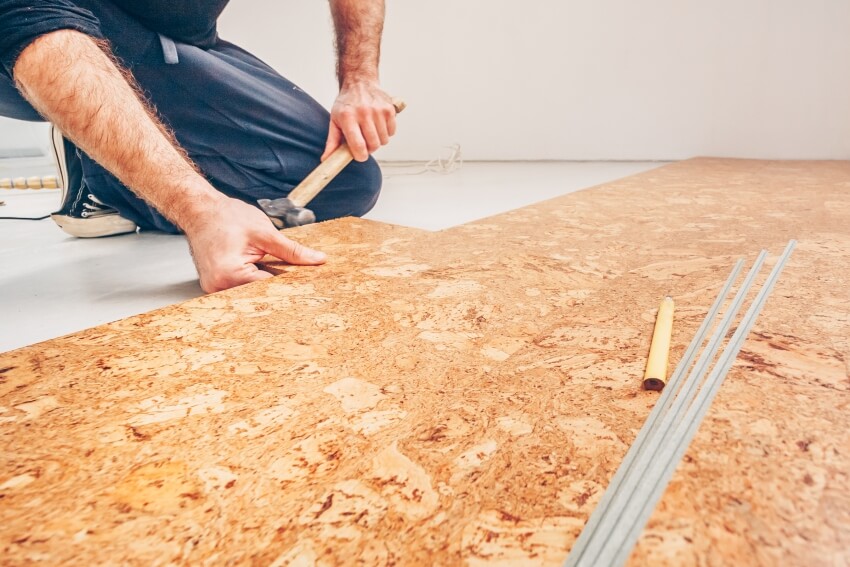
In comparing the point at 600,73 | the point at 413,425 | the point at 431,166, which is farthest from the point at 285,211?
the point at 600,73

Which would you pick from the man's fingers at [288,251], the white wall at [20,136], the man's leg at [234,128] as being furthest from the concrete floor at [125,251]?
the white wall at [20,136]

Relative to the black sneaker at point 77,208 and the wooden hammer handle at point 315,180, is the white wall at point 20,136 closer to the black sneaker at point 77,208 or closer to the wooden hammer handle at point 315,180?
the black sneaker at point 77,208

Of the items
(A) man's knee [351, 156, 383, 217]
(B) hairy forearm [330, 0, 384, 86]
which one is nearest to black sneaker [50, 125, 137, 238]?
(A) man's knee [351, 156, 383, 217]

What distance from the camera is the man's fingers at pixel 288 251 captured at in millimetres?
1008

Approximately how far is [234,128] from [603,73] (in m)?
2.08

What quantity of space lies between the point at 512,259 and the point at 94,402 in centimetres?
74

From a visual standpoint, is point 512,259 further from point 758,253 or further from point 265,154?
point 265,154

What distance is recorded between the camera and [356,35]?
173cm

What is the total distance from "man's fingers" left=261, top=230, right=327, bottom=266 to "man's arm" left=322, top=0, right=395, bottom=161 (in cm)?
52

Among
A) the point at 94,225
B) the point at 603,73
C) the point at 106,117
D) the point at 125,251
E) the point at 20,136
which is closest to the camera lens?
the point at 106,117

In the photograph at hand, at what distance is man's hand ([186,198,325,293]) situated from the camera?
3.18 feet

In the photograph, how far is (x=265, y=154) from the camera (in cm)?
168

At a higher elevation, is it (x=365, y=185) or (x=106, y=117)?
(x=106, y=117)

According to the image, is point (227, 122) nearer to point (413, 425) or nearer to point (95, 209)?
point (95, 209)
